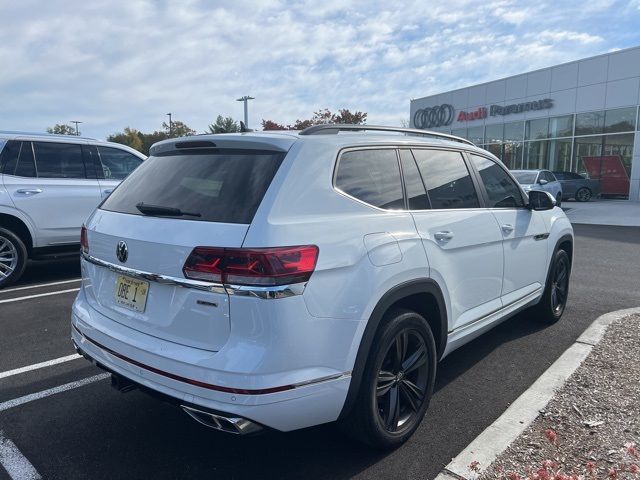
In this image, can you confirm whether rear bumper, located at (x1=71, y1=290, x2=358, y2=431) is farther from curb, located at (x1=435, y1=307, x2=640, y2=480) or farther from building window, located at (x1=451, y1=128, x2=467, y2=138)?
building window, located at (x1=451, y1=128, x2=467, y2=138)

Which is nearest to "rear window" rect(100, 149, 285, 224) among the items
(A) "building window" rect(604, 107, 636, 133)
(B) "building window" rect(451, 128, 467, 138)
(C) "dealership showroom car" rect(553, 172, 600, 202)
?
(C) "dealership showroom car" rect(553, 172, 600, 202)

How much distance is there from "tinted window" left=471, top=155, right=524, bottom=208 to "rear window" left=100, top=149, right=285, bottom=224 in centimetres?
214

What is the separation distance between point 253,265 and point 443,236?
57.7 inches

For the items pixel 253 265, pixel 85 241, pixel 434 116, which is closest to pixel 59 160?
pixel 85 241

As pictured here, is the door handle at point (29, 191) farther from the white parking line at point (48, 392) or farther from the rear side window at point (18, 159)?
the white parking line at point (48, 392)

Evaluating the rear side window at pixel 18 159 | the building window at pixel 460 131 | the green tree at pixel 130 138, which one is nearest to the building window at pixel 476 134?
the building window at pixel 460 131

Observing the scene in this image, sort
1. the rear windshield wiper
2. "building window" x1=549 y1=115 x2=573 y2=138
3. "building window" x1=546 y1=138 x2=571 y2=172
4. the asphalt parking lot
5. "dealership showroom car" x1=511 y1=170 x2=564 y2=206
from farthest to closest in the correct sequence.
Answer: "building window" x1=546 y1=138 x2=571 y2=172
"building window" x1=549 y1=115 x2=573 y2=138
"dealership showroom car" x1=511 y1=170 x2=564 y2=206
the asphalt parking lot
the rear windshield wiper

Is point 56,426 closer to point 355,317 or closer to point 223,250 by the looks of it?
point 223,250

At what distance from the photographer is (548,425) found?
3109 millimetres

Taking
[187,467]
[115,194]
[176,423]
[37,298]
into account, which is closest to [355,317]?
[187,467]

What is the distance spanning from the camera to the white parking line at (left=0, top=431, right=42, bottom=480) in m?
2.66

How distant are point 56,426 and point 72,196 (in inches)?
189

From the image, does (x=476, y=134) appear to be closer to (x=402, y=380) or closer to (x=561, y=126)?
(x=561, y=126)

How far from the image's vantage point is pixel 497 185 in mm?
4227
